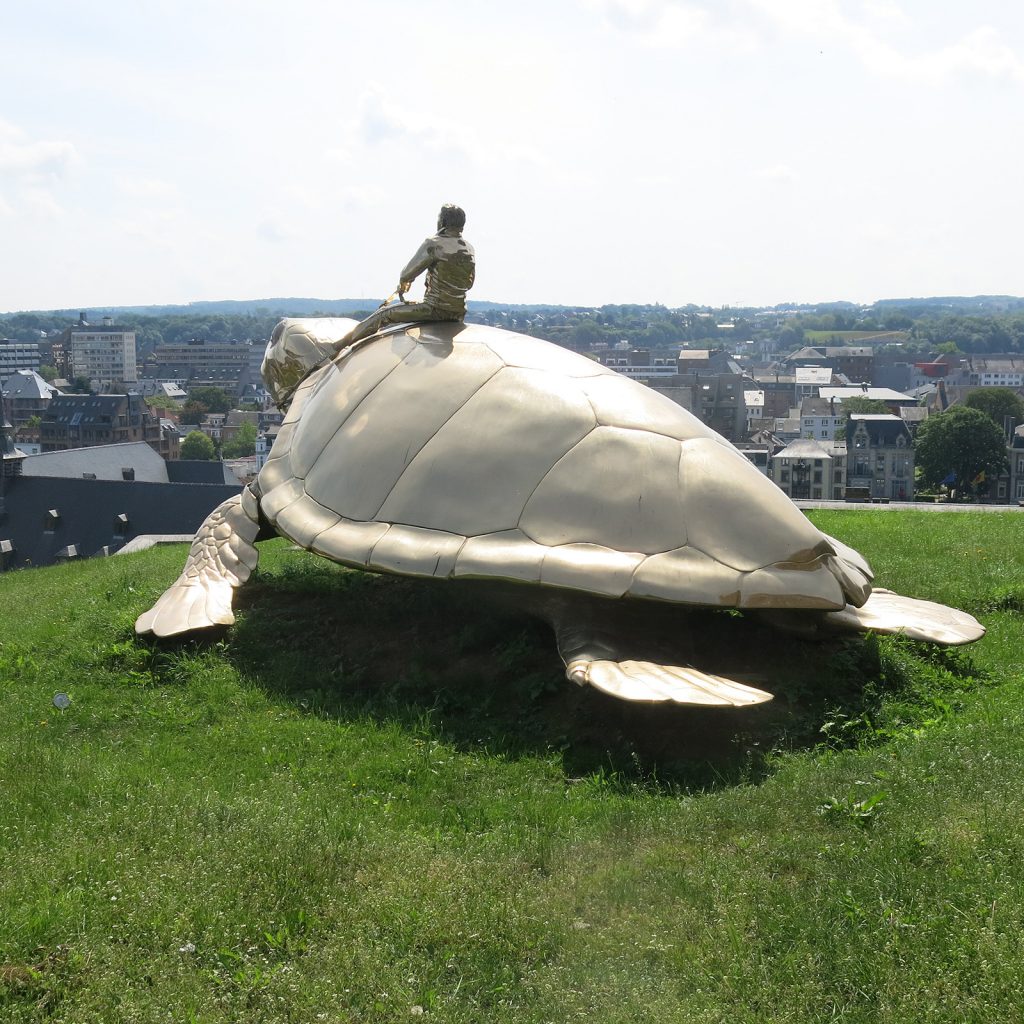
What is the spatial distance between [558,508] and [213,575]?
148 inches

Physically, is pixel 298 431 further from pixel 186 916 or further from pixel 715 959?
pixel 715 959

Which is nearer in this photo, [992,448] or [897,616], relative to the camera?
[897,616]

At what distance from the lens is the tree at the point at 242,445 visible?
339ft

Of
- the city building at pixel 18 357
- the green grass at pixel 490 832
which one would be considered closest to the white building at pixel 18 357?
the city building at pixel 18 357

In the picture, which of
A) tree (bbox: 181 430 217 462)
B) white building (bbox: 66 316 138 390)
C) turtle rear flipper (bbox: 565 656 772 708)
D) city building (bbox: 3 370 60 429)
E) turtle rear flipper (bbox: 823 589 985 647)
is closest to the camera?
turtle rear flipper (bbox: 565 656 772 708)

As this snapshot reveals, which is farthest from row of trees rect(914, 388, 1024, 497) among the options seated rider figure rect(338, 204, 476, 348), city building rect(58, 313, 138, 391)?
city building rect(58, 313, 138, 391)

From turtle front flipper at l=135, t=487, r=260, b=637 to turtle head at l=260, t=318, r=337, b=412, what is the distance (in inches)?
55.7

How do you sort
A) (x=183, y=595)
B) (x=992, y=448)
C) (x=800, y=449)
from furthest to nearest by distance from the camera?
(x=800, y=449) → (x=992, y=448) → (x=183, y=595)

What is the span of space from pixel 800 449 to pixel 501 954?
67.2 metres

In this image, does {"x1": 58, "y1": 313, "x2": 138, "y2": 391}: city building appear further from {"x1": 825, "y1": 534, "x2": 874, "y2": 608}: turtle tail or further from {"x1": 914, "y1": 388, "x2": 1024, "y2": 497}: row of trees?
{"x1": 825, "y1": 534, "x2": 874, "y2": 608}: turtle tail

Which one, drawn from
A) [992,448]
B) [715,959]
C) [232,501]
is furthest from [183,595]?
[992,448]

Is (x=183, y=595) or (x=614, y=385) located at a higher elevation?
(x=614, y=385)

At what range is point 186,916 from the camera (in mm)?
4422

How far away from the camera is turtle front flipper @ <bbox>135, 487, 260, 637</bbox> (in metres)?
8.51
